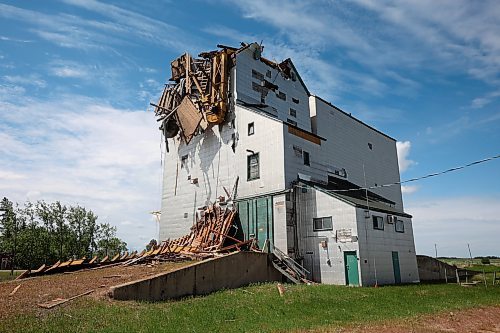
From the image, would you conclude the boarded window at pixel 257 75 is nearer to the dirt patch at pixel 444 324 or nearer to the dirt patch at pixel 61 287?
the dirt patch at pixel 61 287

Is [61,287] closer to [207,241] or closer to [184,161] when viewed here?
[207,241]

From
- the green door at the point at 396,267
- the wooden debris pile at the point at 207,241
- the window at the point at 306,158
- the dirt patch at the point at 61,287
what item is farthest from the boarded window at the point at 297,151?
the dirt patch at the point at 61,287

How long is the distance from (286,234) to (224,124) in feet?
36.7

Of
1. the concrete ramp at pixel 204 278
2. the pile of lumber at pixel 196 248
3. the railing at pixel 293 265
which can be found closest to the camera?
the concrete ramp at pixel 204 278

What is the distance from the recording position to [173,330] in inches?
359

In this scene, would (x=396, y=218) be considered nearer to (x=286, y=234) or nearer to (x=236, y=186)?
A: (x=286, y=234)

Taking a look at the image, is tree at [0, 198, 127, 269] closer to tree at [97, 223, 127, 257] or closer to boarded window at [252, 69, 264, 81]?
tree at [97, 223, 127, 257]

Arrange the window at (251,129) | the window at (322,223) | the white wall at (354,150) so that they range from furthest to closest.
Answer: the white wall at (354,150), the window at (251,129), the window at (322,223)

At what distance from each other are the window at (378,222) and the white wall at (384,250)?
0.23 meters

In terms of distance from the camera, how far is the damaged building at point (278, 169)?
71.2 feet

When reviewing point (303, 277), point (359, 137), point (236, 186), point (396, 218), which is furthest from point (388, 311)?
point (359, 137)

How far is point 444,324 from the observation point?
10.3 m

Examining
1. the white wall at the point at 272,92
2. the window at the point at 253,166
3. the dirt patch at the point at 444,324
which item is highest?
the white wall at the point at 272,92

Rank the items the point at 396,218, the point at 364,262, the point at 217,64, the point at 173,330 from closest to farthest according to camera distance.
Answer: the point at 173,330 < the point at 364,262 < the point at 396,218 < the point at 217,64
